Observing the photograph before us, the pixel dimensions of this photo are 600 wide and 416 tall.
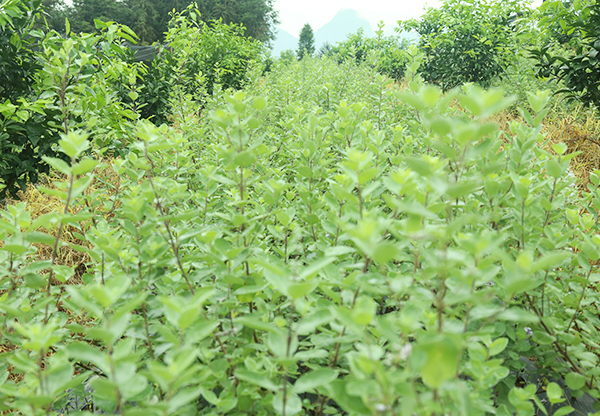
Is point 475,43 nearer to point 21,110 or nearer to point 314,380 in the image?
point 21,110

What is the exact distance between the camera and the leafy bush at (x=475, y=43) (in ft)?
23.4

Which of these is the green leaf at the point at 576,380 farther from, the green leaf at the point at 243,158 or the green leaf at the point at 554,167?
the green leaf at the point at 243,158

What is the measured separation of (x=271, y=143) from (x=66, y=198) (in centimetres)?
202

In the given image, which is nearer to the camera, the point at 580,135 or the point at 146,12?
the point at 580,135

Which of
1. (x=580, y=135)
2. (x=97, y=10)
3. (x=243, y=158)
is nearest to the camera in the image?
(x=243, y=158)

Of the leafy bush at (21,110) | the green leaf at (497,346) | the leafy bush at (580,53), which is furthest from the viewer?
the leafy bush at (580,53)

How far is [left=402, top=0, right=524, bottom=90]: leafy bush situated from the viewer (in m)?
7.12

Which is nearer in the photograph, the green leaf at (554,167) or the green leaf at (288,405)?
the green leaf at (288,405)

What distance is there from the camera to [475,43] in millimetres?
7121

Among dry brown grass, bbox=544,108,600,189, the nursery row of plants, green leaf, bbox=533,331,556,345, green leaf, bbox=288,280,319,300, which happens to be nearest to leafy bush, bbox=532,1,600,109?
dry brown grass, bbox=544,108,600,189

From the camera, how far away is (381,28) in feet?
15.9

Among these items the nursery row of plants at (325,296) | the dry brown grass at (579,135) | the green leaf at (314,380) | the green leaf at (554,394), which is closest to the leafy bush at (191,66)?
the nursery row of plants at (325,296)

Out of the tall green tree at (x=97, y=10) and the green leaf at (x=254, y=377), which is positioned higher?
the tall green tree at (x=97, y=10)

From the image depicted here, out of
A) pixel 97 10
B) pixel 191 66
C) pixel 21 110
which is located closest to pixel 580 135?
pixel 21 110
